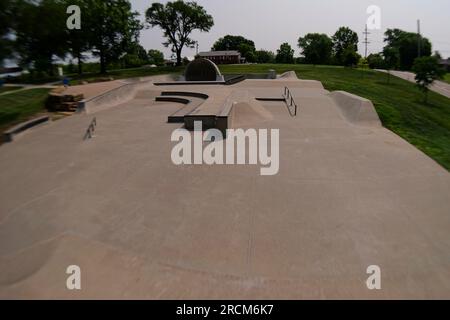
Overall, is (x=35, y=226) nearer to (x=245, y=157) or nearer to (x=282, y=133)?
(x=245, y=157)

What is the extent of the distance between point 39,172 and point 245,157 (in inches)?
240

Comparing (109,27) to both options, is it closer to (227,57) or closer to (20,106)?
(20,106)

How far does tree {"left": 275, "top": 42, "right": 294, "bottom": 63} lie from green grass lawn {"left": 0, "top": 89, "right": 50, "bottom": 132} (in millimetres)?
69403

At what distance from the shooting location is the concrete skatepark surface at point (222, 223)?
4703 millimetres

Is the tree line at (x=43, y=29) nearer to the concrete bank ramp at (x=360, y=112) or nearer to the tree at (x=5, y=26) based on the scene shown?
the tree at (x=5, y=26)

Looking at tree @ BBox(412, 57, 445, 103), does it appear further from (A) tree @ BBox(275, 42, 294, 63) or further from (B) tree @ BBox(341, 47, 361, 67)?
(A) tree @ BBox(275, 42, 294, 63)

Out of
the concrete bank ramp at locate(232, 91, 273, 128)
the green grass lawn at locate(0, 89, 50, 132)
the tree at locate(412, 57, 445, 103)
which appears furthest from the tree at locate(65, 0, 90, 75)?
the tree at locate(412, 57, 445, 103)

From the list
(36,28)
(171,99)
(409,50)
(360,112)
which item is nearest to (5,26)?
(36,28)

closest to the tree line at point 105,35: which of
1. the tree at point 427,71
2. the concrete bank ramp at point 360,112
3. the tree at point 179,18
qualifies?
the tree at point 179,18

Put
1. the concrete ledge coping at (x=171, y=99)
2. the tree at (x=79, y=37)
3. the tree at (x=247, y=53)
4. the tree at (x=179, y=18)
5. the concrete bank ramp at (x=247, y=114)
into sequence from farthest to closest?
the tree at (x=247, y=53) < the tree at (x=179, y=18) < the tree at (x=79, y=37) < the concrete ledge coping at (x=171, y=99) < the concrete bank ramp at (x=247, y=114)

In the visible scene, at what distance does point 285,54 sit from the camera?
84.4m

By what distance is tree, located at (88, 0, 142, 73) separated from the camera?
35.3 m

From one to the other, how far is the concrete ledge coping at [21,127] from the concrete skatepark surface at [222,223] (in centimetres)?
Answer: 139

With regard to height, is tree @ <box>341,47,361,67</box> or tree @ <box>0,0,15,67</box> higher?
tree @ <box>341,47,361,67</box>
